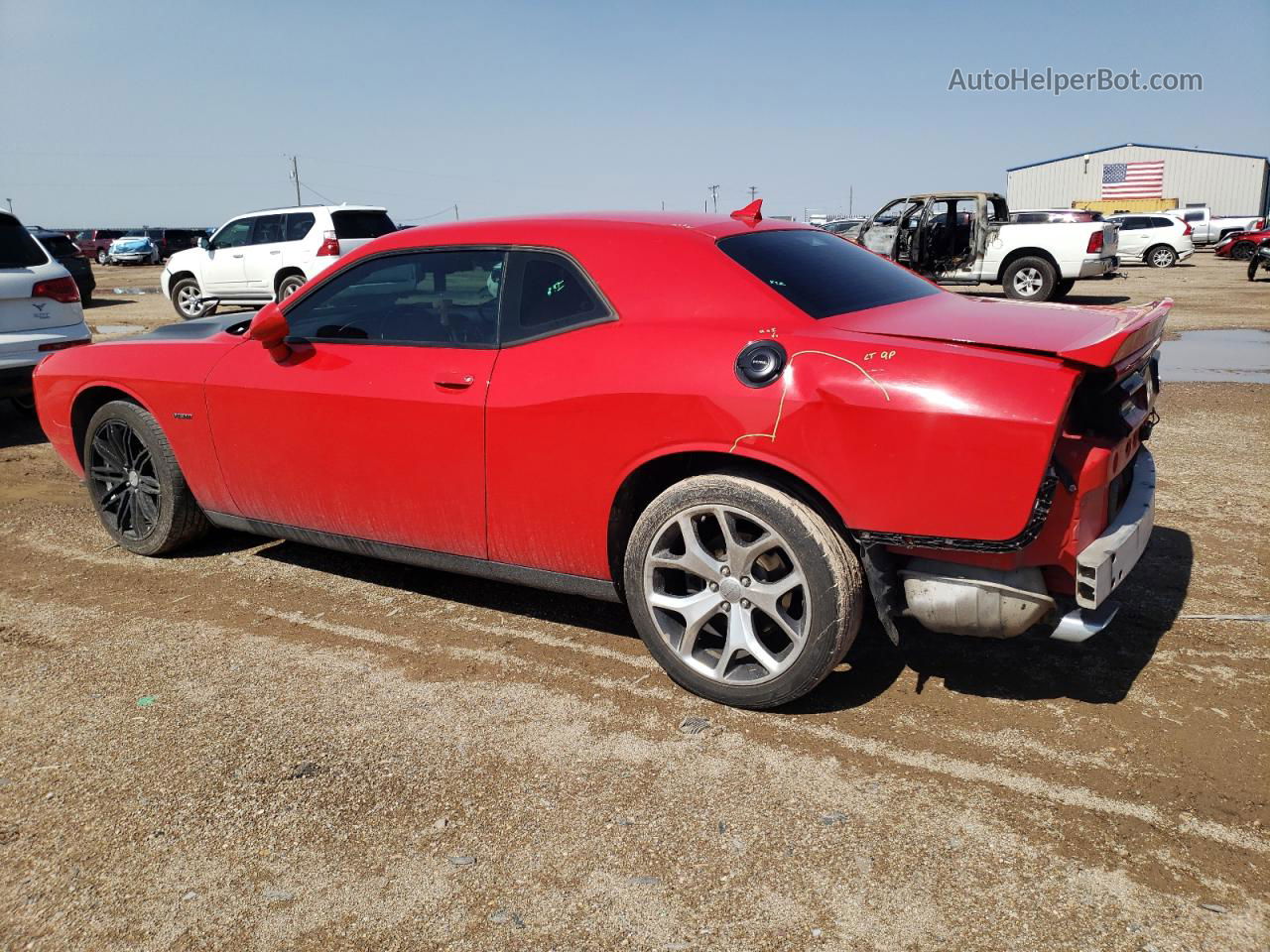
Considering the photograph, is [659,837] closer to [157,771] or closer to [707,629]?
[707,629]

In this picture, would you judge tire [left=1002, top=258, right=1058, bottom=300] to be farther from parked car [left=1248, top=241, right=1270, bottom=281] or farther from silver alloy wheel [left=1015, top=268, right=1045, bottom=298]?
parked car [left=1248, top=241, right=1270, bottom=281]

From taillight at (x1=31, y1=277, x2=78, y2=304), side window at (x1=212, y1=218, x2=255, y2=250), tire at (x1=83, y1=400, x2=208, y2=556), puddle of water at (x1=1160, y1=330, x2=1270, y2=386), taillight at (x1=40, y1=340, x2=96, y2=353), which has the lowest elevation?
puddle of water at (x1=1160, y1=330, x2=1270, y2=386)

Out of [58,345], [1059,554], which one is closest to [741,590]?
[1059,554]

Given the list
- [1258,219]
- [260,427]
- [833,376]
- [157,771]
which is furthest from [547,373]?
[1258,219]

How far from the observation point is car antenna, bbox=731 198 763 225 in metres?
3.87

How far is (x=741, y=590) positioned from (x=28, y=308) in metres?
6.60

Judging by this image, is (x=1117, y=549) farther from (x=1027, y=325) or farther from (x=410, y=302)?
(x=410, y=302)

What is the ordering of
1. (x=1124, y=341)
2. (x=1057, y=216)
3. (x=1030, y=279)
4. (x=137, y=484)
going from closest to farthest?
1. (x=1124, y=341)
2. (x=137, y=484)
3. (x=1030, y=279)
4. (x=1057, y=216)

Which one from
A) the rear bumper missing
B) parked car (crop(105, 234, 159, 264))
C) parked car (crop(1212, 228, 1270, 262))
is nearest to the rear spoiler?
the rear bumper missing

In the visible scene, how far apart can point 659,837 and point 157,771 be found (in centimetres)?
153

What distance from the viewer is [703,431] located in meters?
3.05

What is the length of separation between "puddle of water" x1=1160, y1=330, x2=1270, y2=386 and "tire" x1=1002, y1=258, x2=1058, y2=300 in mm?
3862

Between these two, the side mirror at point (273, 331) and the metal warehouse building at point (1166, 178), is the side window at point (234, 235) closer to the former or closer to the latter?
the side mirror at point (273, 331)

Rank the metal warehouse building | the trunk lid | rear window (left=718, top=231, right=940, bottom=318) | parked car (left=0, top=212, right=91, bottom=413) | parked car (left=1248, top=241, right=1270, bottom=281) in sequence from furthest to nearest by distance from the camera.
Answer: the metal warehouse building
parked car (left=1248, top=241, right=1270, bottom=281)
parked car (left=0, top=212, right=91, bottom=413)
rear window (left=718, top=231, right=940, bottom=318)
the trunk lid
